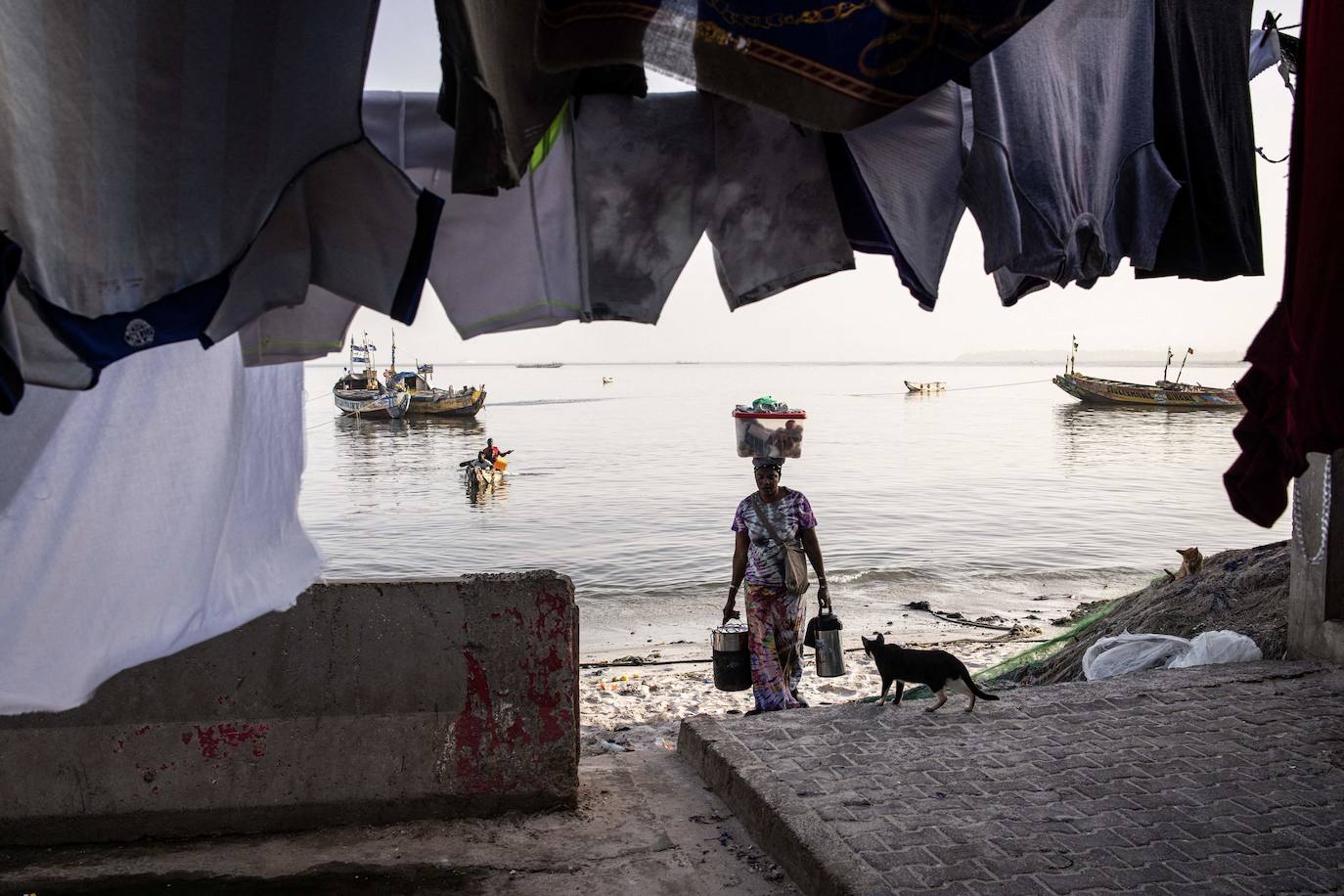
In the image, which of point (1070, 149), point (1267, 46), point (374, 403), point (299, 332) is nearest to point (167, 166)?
point (299, 332)

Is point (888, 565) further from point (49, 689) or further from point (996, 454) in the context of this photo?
point (996, 454)

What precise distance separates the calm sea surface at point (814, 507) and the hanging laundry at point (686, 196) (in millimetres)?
4716

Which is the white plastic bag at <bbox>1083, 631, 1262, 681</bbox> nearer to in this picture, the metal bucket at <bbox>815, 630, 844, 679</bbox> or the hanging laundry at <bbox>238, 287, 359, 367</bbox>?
the metal bucket at <bbox>815, 630, 844, 679</bbox>

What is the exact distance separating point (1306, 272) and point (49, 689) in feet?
10.3

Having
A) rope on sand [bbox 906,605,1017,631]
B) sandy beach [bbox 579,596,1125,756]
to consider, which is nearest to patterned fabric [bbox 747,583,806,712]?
sandy beach [bbox 579,596,1125,756]

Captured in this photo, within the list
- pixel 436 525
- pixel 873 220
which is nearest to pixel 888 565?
pixel 436 525

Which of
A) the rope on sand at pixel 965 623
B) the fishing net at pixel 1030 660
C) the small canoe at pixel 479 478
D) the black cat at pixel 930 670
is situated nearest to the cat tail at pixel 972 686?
the black cat at pixel 930 670

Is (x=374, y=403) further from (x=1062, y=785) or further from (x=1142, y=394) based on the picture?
(x=1062, y=785)

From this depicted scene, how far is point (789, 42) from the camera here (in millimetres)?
2205

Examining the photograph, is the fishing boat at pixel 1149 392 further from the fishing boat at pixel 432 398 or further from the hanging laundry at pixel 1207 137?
the hanging laundry at pixel 1207 137

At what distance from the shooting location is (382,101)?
8.49ft

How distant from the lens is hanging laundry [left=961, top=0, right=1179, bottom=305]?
8.75ft

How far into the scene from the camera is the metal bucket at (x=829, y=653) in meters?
6.71

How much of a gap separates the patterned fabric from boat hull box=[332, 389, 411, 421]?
175 feet
